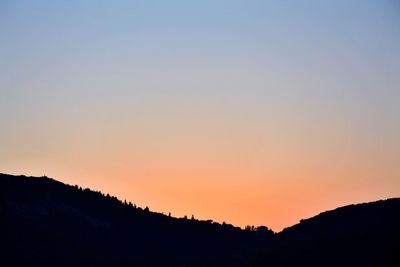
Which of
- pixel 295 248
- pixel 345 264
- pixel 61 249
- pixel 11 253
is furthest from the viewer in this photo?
pixel 61 249

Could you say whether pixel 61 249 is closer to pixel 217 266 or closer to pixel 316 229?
pixel 217 266

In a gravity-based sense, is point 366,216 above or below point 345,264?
above

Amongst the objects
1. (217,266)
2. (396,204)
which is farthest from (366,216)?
(217,266)

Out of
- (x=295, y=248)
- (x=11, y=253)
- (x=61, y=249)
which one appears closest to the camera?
(x=295, y=248)

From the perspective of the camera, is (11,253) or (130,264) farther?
(130,264)

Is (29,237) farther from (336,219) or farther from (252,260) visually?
(336,219)

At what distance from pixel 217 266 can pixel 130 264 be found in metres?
20.5

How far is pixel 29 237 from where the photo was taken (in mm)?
191375

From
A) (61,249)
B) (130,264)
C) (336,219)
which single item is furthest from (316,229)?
(61,249)

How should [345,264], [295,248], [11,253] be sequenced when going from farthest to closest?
[11,253]
[295,248]
[345,264]

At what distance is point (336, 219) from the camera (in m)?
178

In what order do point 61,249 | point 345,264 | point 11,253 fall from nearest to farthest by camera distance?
point 345,264
point 11,253
point 61,249

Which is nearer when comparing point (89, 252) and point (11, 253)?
point (11, 253)

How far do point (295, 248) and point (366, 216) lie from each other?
15.5m
